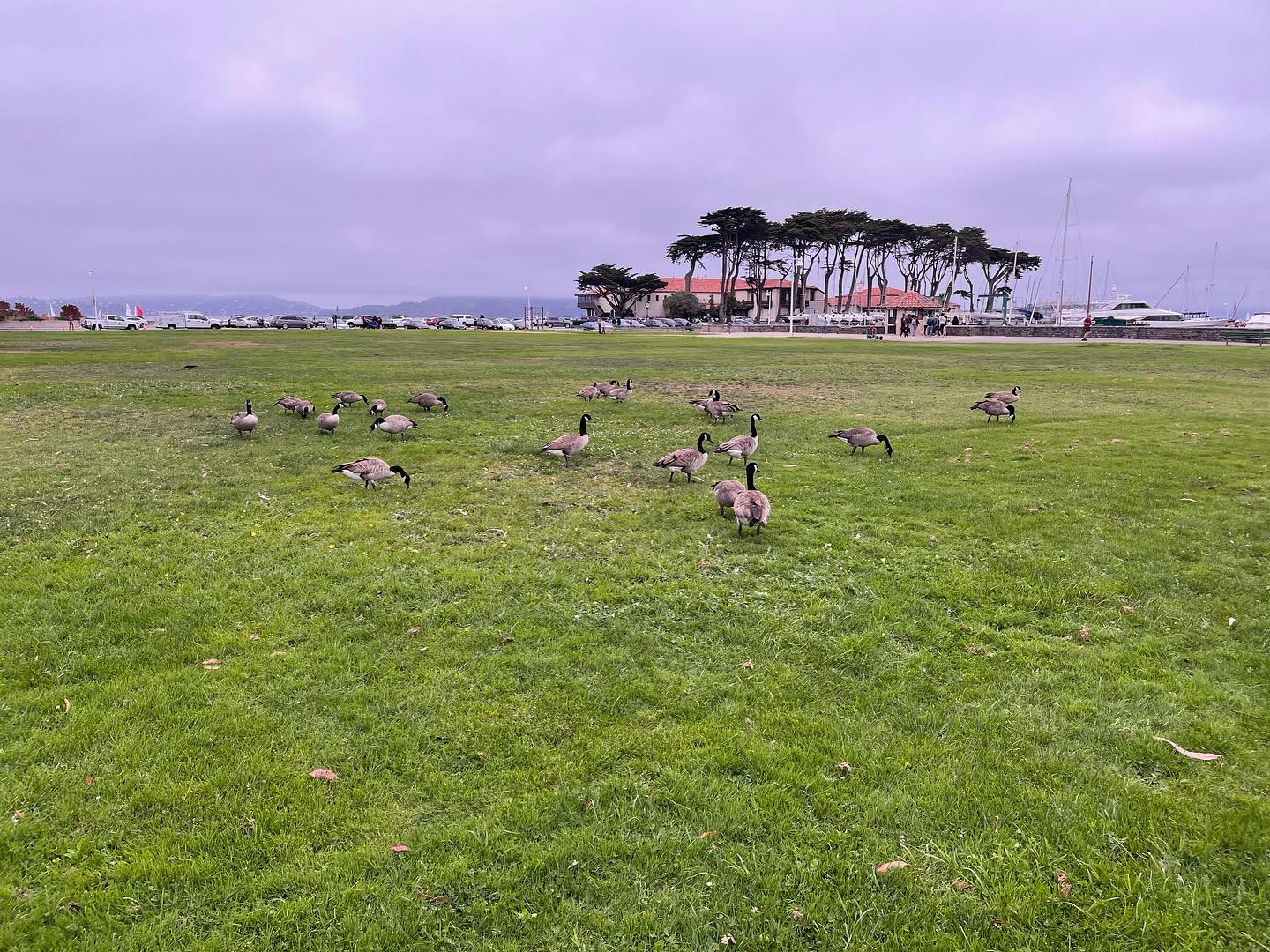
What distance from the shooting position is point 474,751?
5.95 metres

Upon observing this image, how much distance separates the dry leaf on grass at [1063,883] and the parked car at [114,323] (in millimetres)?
103248

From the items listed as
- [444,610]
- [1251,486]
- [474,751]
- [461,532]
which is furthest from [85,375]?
[1251,486]

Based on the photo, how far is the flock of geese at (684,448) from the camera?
1147 centimetres

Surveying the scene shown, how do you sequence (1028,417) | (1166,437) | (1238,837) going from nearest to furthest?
(1238,837) < (1166,437) < (1028,417)

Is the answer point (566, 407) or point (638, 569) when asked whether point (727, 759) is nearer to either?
point (638, 569)

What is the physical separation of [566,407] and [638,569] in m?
15.0

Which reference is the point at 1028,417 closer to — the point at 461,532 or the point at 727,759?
the point at 461,532

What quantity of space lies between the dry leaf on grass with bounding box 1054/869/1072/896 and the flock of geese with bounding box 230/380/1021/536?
640 centimetres

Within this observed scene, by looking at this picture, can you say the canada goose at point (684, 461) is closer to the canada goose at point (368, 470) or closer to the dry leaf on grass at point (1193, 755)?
the canada goose at point (368, 470)

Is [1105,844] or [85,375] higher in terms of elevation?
[85,375]

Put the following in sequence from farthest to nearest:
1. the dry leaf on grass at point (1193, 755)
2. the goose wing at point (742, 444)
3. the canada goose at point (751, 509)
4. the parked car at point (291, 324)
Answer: the parked car at point (291, 324) < the goose wing at point (742, 444) < the canada goose at point (751, 509) < the dry leaf on grass at point (1193, 755)

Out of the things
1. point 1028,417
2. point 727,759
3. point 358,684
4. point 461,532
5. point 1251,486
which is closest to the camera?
point 727,759

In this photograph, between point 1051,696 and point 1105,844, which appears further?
point 1051,696

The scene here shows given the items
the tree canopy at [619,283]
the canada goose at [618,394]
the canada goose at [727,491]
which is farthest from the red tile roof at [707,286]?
the canada goose at [727,491]
